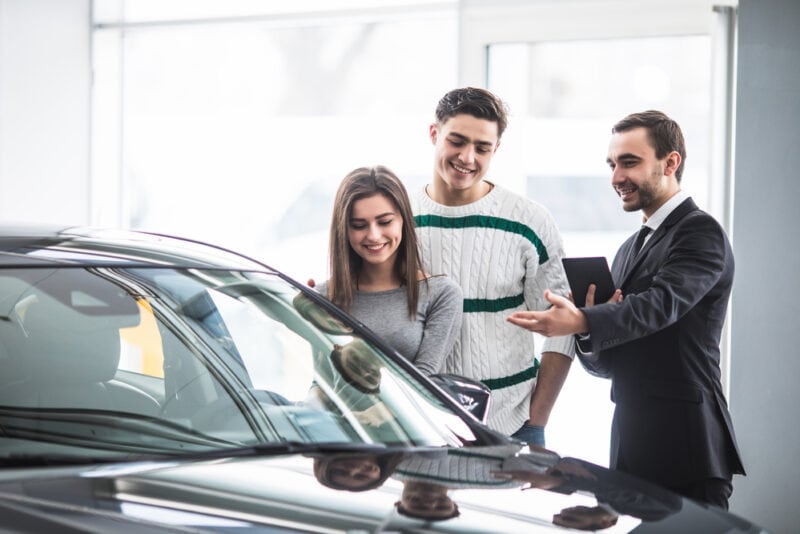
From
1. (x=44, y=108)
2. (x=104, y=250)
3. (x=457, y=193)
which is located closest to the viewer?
(x=104, y=250)

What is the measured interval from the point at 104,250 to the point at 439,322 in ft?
2.79

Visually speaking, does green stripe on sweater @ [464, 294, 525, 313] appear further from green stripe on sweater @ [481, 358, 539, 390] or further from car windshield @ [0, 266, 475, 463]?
car windshield @ [0, 266, 475, 463]

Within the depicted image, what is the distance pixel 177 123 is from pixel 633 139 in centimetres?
393

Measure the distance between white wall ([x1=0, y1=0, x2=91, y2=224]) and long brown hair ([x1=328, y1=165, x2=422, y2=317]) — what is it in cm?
354

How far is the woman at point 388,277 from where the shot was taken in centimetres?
251

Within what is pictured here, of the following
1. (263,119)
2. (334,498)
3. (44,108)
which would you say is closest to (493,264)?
(334,498)

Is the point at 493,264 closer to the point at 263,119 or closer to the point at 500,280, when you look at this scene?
the point at 500,280

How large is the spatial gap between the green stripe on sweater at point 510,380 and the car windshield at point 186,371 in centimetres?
61

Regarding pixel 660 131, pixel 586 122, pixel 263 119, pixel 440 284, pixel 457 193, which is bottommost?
pixel 440 284

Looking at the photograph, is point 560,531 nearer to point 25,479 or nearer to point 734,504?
point 25,479

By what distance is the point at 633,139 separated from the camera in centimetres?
262

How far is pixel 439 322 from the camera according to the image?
8.27 feet

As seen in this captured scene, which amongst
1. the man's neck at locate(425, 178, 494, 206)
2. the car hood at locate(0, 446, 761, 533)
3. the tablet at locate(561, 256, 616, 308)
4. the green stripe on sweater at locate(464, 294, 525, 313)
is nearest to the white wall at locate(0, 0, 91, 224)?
the man's neck at locate(425, 178, 494, 206)

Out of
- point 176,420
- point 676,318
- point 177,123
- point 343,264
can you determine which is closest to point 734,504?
point 676,318
